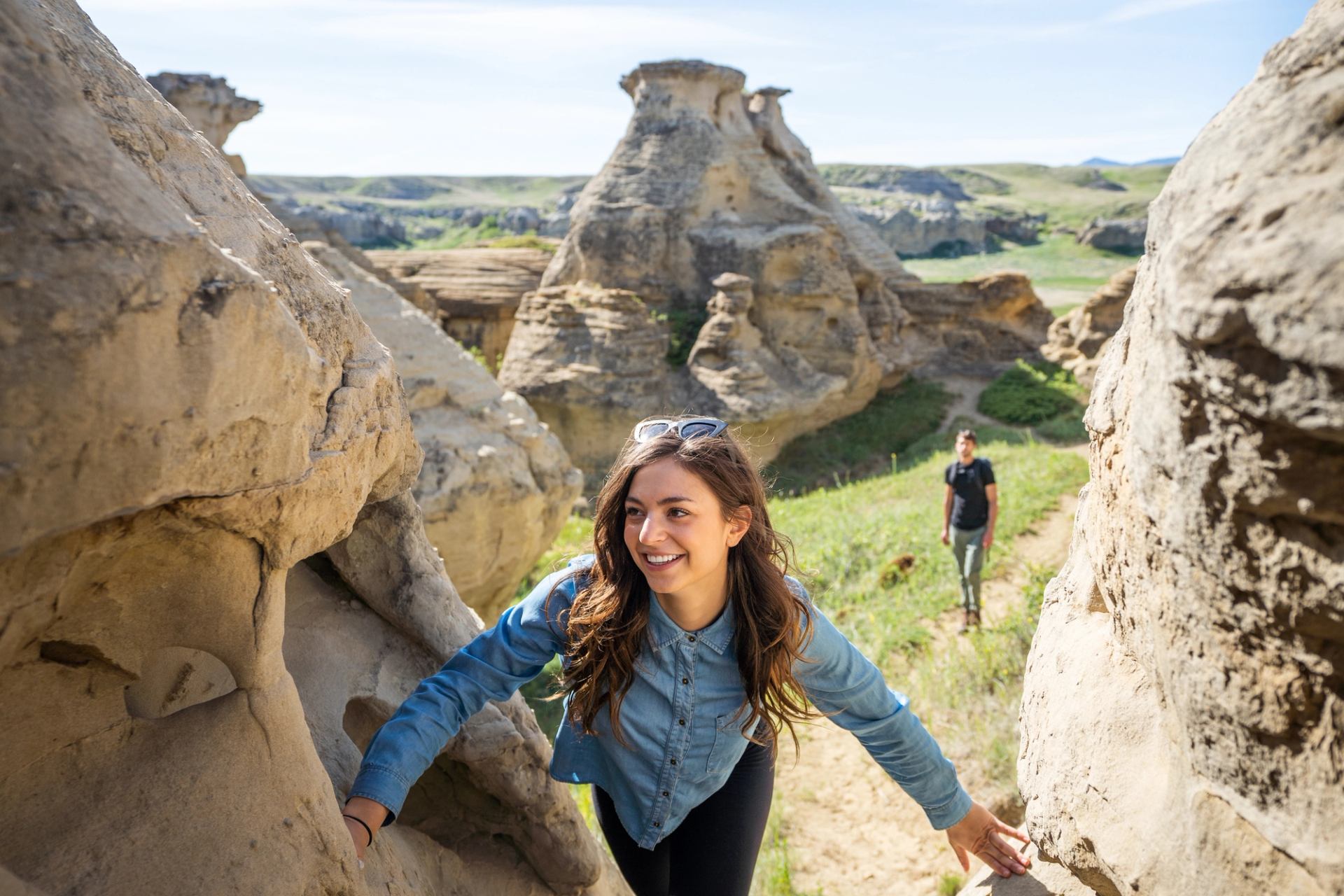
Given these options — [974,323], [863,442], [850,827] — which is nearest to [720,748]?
[850,827]

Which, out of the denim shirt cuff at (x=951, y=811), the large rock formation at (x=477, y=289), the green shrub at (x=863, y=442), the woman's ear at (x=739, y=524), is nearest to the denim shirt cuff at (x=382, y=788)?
the woman's ear at (x=739, y=524)

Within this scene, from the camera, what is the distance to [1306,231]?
1.00 m

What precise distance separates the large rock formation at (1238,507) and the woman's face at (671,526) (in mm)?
737

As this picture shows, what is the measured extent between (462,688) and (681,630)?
1.52 ft

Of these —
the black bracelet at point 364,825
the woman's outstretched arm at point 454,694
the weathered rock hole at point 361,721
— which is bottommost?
the weathered rock hole at point 361,721

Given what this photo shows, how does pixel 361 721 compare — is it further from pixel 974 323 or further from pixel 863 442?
pixel 974 323

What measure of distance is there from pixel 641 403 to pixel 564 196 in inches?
1570

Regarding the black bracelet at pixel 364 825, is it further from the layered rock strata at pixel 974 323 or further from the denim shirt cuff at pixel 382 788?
the layered rock strata at pixel 974 323

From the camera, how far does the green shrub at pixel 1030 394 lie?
12867 millimetres

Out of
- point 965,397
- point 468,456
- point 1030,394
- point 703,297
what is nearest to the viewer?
point 468,456

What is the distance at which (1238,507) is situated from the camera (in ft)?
3.74

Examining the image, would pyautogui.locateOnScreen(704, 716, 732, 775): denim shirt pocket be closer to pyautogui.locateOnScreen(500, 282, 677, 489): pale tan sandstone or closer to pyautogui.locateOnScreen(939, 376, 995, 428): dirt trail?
pyautogui.locateOnScreen(500, 282, 677, 489): pale tan sandstone

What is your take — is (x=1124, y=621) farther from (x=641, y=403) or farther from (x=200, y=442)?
(x=641, y=403)

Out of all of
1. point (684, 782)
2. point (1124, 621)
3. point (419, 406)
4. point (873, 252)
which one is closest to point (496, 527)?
point (419, 406)
